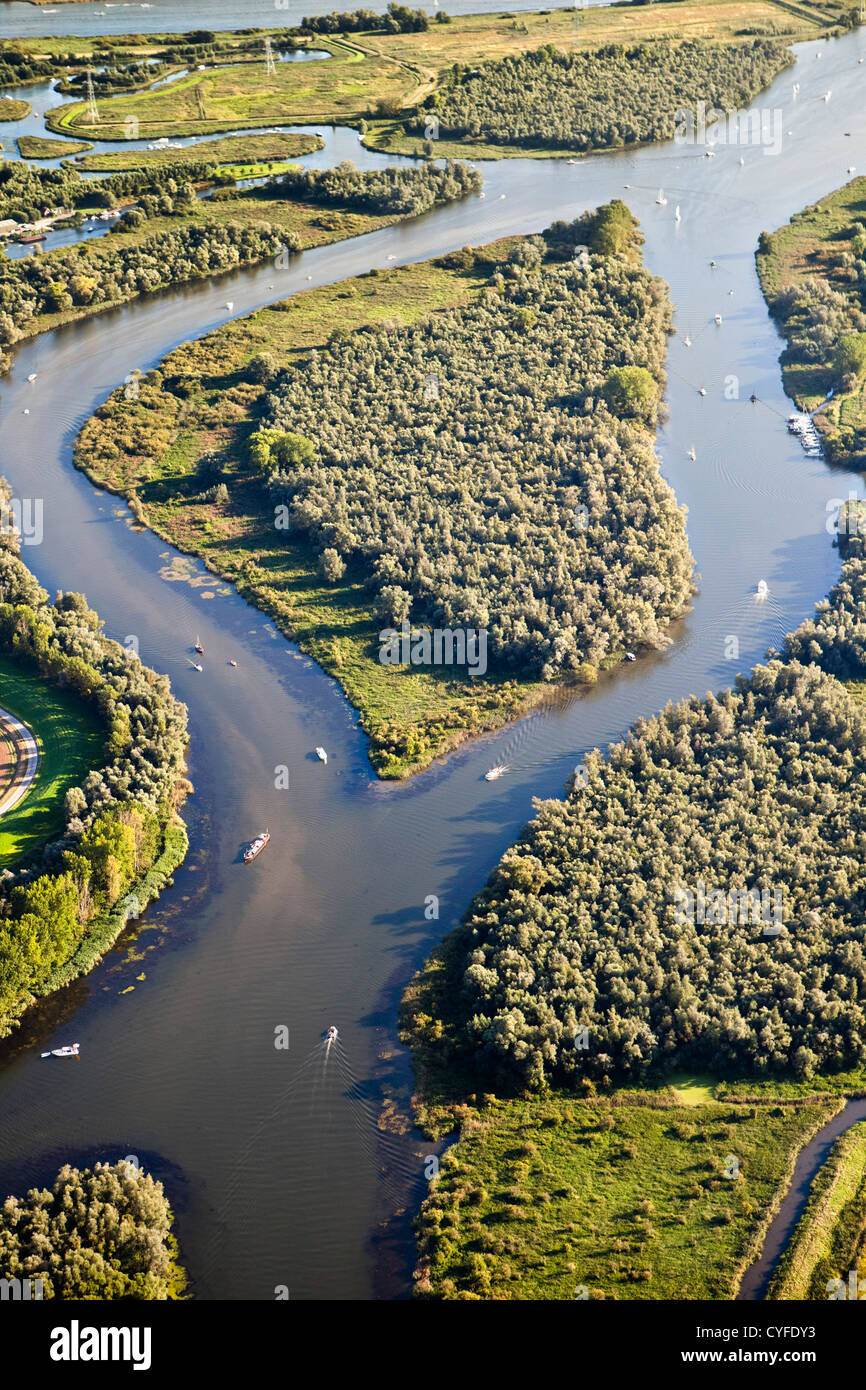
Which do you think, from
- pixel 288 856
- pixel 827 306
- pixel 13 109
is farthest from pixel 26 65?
pixel 288 856

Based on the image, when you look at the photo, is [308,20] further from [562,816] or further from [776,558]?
[562,816]

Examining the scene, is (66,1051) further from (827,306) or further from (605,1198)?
(827,306)

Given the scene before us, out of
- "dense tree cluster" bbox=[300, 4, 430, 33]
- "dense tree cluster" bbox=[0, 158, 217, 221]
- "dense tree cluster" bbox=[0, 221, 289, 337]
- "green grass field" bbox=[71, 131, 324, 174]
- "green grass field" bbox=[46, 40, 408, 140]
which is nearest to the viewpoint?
"dense tree cluster" bbox=[0, 221, 289, 337]

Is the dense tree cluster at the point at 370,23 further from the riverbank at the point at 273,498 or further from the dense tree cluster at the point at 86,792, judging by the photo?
the dense tree cluster at the point at 86,792

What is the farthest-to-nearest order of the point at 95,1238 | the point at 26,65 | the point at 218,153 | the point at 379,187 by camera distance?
1. the point at 26,65
2. the point at 218,153
3. the point at 379,187
4. the point at 95,1238

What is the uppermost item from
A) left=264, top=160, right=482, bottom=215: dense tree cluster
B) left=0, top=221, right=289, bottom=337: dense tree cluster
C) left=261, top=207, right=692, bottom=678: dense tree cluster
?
left=264, top=160, right=482, bottom=215: dense tree cluster

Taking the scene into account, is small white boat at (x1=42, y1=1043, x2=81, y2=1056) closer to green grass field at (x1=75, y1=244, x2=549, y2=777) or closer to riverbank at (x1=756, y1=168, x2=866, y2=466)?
green grass field at (x1=75, y1=244, x2=549, y2=777)

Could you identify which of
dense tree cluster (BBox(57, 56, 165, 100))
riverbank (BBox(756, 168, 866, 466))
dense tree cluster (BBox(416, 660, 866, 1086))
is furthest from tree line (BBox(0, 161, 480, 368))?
dense tree cluster (BBox(416, 660, 866, 1086))
